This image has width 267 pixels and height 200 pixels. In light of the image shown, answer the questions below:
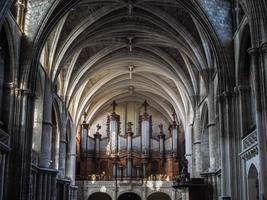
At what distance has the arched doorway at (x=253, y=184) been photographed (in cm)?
2197

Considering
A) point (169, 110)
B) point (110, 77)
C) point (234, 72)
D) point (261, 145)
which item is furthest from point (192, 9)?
point (169, 110)

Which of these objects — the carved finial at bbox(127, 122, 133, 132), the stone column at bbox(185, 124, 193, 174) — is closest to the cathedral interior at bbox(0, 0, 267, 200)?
the stone column at bbox(185, 124, 193, 174)

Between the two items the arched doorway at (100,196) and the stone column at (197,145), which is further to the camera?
the arched doorway at (100,196)

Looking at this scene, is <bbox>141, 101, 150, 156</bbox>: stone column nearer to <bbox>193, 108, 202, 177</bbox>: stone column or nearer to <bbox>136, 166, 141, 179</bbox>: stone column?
<bbox>136, 166, 141, 179</bbox>: stone column

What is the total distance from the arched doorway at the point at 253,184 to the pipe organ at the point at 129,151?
21431 millimetres

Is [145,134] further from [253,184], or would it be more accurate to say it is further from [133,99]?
[253,184]

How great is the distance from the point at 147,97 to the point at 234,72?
23.1 metres

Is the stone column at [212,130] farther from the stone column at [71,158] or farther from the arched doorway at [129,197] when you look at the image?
the arched doorway at [129,197]

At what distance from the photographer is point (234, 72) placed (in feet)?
80.8

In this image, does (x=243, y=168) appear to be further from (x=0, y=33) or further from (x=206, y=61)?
(x=0, y=33)

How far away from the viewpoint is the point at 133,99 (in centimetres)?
4866

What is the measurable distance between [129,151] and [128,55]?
10.7m

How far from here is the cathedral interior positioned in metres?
23.0

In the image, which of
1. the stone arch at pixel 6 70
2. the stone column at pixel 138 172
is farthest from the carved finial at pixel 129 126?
the stone arch at pixel 6 70
